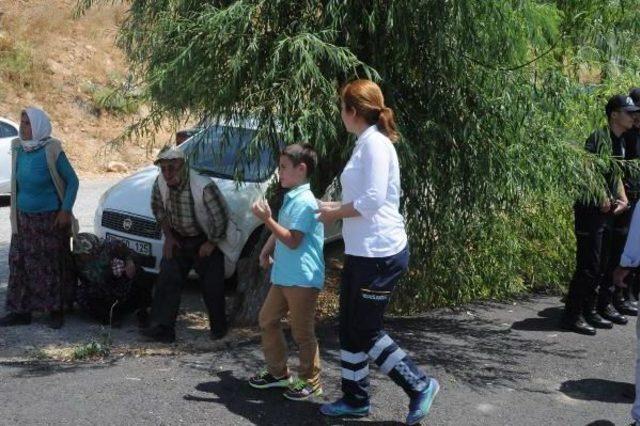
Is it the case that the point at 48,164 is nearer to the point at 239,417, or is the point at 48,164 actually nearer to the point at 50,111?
the point at 239,417

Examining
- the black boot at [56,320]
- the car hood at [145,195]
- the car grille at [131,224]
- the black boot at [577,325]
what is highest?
the car hood at [145,195]

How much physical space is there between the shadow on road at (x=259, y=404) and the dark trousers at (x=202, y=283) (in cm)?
130

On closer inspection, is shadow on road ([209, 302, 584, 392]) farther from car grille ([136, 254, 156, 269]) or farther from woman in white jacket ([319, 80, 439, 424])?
car grille ([136, 254, 156, 269])

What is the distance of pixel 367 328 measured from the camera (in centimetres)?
453

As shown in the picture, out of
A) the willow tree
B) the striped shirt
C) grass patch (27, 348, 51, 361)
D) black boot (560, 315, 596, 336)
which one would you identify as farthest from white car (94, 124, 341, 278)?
black boot (560, 315, 596, 336)

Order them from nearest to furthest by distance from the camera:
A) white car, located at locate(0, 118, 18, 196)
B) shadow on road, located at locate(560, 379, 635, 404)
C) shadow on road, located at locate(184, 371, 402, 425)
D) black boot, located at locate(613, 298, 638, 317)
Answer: shadow on road, located at locate(184, 371, 402, 425) → shadow on road, located at locate(560, 379, 635, 404) → black boot, located at locate(613, 298, 638, 317) → white car, located at locate(0, 118, 18, 196)

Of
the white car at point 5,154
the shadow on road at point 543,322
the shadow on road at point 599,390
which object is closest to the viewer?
the shadow on road at point 599,390

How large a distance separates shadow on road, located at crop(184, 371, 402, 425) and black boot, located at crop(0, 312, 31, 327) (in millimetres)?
2256

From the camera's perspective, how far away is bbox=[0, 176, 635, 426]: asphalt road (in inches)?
191

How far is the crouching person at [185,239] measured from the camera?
6488 millimetres

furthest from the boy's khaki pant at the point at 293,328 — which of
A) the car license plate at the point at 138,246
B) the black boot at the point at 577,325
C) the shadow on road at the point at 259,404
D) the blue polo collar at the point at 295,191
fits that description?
the car license plate at the point at 138,246

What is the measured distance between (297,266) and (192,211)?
1899 millimetres

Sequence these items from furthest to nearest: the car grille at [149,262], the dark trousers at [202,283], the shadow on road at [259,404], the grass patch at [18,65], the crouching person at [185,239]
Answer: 1. the grass patch at [18,65]
2. the car grille at [149,262]
3. the dark trousers at [202,283]
4. the crouching person at [185,239]
5. the shadow on road at [259,404]

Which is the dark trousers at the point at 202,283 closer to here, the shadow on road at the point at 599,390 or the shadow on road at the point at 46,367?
the shadow on road at the point at 46,367
